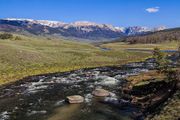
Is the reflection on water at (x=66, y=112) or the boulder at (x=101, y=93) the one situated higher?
the boulder at (x=101, y=93)

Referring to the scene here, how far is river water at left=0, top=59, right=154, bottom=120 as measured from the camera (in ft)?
179

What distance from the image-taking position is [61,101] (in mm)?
65375

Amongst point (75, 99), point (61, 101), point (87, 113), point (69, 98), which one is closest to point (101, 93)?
point (75, 99)

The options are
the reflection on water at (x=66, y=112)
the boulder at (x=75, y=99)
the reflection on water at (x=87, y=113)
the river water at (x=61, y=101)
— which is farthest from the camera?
the boulder at (x=75, y=99)

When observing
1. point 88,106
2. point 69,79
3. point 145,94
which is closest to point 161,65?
point 145,94

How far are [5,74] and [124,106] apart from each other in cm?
5107

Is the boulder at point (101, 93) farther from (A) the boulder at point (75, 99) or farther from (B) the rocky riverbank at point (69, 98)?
(A) the boulder at point (75, 99)

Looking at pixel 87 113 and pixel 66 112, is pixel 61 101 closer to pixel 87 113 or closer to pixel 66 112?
pixel 66 112

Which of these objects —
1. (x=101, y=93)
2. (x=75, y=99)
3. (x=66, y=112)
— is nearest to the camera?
(x=66, y=112)

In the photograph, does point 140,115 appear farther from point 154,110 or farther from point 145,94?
point 145,94

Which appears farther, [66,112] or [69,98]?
[69,98]

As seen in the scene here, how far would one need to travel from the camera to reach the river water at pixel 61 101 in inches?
2147

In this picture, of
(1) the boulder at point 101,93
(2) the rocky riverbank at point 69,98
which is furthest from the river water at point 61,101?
(1) the boulder at point 101,93

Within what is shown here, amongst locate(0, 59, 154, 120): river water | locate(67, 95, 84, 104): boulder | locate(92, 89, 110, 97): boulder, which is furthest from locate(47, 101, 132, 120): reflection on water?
locate(92, 89, 110, 97): boulder
